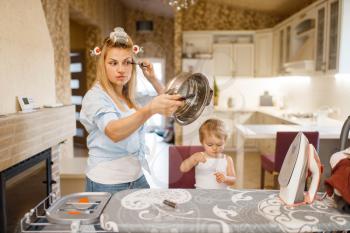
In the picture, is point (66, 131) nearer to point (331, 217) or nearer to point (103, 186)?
point (103, 186)

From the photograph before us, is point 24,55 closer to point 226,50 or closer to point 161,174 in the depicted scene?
point 161,174

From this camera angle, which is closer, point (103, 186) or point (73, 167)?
point (103, 186)

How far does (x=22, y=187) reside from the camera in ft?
7.25

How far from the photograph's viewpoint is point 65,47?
4074 millimetres

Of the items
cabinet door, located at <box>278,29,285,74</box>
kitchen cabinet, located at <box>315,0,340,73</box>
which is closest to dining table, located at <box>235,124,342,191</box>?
kitchen cabinet, located at <box>315,0,340,73</box>

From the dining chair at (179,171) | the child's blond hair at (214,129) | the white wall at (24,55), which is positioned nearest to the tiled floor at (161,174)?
the white wall at (24,55)

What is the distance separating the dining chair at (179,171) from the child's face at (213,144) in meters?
0.14

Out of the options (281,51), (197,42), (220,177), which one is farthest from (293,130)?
(197,42)

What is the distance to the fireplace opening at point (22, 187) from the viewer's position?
6.35 feet

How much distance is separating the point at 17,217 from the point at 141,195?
136 cm

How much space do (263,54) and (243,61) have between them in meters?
0.38

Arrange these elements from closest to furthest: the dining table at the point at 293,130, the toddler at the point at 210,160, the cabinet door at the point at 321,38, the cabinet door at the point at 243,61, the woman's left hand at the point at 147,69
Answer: the woman's left hand at the point at 147,69, the toddler at the point at 210,160, the dining table at the point at 293,130, the cabinet door at the point at 321,38, the cabinet door at the point at 243,61

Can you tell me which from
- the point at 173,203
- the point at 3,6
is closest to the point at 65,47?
the point at 3,6

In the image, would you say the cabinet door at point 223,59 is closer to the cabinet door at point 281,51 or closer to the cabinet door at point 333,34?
the cabinet door at point 281,51
